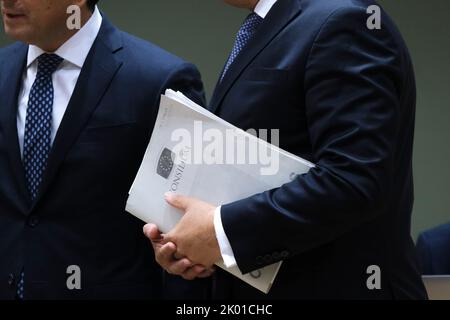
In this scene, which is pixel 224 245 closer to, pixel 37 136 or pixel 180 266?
pixel 180 266

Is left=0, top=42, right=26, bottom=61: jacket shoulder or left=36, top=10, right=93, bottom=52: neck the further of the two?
left=0, top=42, right=26, bottom=61: jacket shoulder

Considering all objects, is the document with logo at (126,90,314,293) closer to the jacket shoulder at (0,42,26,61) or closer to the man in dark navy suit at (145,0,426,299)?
the man in dark navy suit at (145,0,426,299)

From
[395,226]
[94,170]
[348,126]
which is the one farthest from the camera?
[94,170]

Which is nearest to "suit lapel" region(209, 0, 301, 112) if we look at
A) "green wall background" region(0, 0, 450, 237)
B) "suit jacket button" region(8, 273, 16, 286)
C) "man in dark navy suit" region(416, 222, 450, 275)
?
"suit jacket button" region(8, 273, 16, 286)

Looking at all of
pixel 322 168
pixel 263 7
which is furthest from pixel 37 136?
pixel 322 168

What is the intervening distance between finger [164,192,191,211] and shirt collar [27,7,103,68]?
552 mm

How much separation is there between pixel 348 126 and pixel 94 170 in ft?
2.33

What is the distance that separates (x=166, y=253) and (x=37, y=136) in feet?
1.75

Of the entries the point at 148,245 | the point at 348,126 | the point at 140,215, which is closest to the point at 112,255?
the point at 148,245

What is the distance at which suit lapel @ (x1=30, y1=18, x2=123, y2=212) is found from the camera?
76.2 inches

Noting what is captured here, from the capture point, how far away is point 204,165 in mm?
1627
